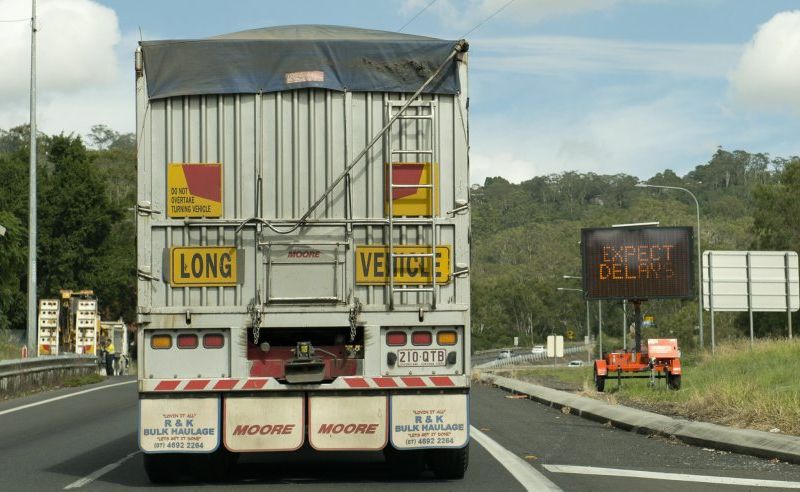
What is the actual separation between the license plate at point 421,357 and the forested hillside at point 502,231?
26.1 meters

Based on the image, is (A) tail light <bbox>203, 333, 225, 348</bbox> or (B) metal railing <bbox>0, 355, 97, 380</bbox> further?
(B) metal railing <bbox>0, 355, 97, 380</bbox>

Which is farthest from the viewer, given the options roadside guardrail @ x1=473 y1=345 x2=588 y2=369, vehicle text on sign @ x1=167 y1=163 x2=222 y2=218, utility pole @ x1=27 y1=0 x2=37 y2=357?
roadside guardrail @ x1=473 y1=345 x2=588 y2=369

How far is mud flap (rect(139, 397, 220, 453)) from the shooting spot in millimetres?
9969

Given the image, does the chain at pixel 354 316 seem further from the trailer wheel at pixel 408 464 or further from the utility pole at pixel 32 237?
the utility pole at pixel 32 237

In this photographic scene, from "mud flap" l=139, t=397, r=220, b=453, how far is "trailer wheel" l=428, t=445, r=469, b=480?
6.51 feet

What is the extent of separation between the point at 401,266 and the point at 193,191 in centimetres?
191

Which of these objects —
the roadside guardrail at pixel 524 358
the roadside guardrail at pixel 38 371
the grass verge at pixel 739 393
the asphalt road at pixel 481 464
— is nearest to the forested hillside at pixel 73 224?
the roadside guardrail at pixel 524 358

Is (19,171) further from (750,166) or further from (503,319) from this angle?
(750,166)

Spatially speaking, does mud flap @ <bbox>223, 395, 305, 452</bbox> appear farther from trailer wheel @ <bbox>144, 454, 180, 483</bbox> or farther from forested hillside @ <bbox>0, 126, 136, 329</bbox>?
forested hillside @ <bbox>0, 126, 136, 329</bbox>

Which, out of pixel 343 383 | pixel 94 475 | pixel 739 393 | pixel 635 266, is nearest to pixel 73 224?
pixel 635 266

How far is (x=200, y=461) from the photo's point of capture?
10.8 metres

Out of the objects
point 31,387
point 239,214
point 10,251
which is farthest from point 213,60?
point 10,251

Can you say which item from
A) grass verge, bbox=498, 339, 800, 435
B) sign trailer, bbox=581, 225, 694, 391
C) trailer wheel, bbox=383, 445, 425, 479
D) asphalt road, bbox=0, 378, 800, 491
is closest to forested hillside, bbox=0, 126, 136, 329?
grass verge, bbox=498, 339, 800, 435

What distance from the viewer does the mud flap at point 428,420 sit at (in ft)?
33.1
